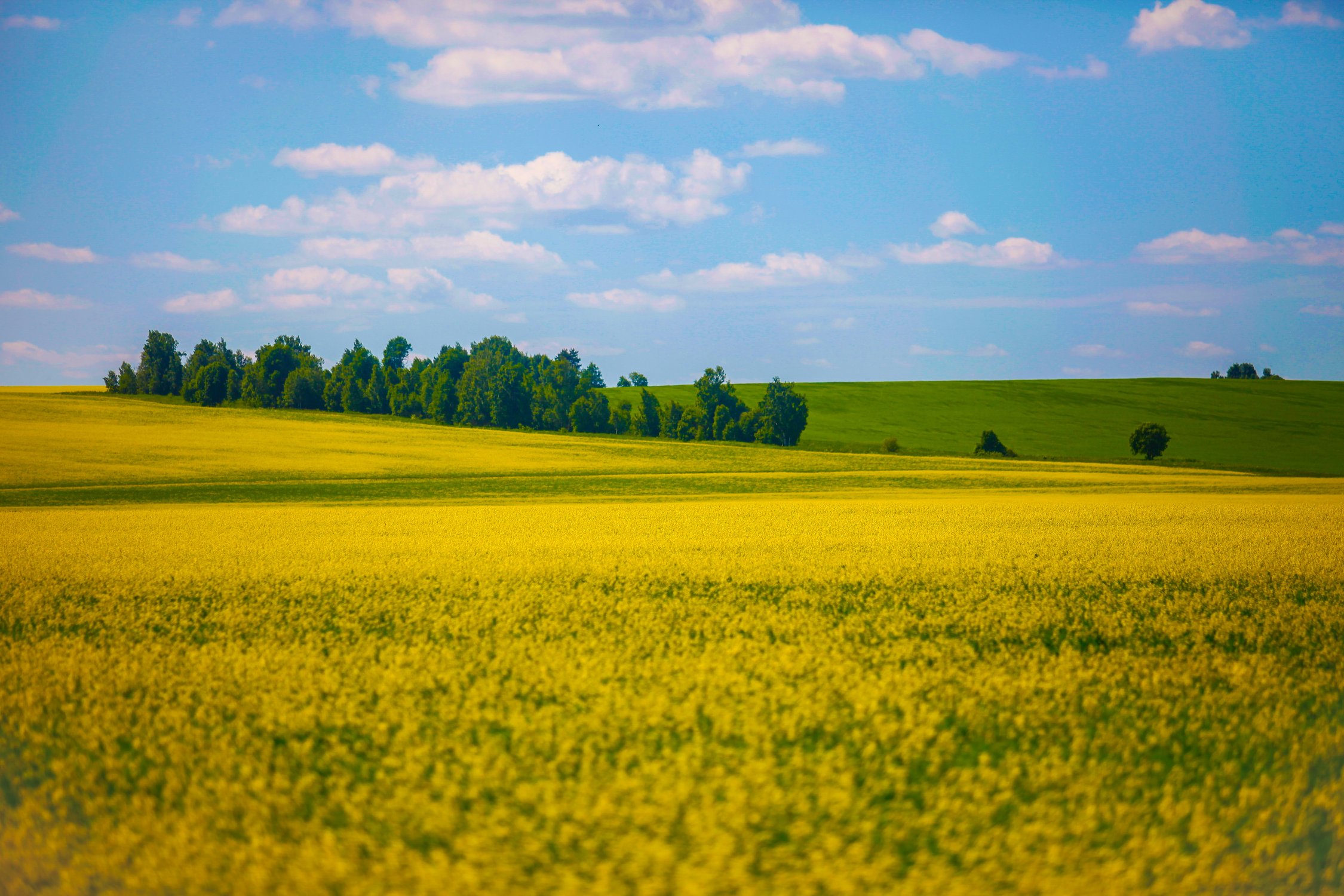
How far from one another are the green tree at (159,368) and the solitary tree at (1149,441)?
326 ft

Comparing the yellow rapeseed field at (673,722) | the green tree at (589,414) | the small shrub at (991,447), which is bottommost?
the yellow rapeseed field at (673,722)

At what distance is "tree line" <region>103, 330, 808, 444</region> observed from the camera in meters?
84.6

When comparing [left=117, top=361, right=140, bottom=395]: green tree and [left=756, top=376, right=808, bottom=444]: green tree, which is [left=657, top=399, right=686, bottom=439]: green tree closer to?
[left=756, top=376, right=808, bottom=444]: green tree

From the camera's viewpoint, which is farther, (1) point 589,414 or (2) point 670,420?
(1) point 589,414

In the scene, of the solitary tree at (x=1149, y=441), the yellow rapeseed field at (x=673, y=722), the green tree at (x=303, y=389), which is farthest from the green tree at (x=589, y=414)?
the yellow rapeseed field at (x=673, y=722)

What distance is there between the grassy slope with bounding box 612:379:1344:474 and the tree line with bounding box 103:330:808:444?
685 cm

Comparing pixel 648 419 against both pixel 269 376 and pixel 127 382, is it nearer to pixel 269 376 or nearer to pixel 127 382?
pixel 269 376

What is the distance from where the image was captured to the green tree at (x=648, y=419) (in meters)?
87.1

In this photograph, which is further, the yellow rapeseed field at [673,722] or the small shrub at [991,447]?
the small shrub at [991,447]

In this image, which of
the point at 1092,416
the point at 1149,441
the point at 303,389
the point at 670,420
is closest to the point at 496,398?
the point at 670,420

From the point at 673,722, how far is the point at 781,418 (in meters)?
77.3

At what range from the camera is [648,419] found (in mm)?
87500

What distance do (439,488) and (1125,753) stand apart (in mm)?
33390

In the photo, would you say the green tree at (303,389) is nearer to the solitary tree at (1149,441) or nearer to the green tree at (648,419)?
the green tree at (648,419)
